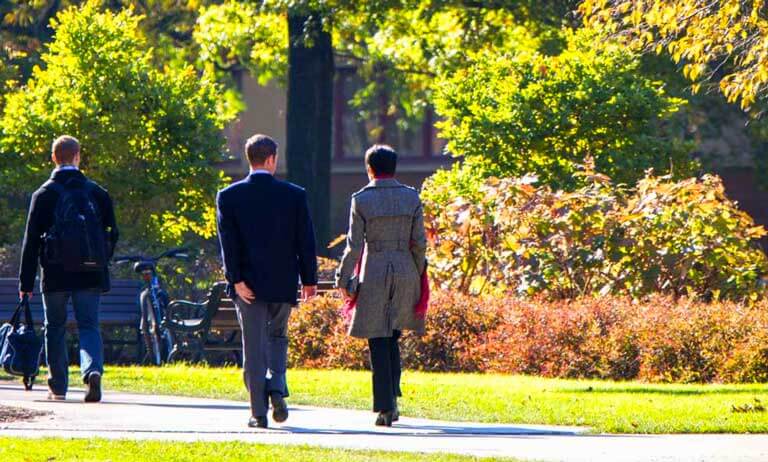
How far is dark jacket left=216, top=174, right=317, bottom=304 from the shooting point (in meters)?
10.8

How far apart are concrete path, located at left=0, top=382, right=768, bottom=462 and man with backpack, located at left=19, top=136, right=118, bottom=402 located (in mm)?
371

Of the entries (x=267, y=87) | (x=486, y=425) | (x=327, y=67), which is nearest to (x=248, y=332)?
(x=486, y=425)

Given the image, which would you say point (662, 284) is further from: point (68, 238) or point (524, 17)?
point (524, 17)

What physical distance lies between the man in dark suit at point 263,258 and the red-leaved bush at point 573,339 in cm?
534

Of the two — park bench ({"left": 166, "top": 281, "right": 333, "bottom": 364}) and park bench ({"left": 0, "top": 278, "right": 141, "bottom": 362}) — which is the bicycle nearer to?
park bench ({"left": 166, "top": 281, "right": 333, "bottom": 364})

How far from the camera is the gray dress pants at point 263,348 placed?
35.8ft

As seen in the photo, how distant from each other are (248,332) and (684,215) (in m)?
8.12

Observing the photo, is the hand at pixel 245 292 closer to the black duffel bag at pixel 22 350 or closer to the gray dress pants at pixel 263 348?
the gray dress pants at pixel 263 348

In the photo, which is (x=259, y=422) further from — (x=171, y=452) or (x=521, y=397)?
(x=521, y=397)

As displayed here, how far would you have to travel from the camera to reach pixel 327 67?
27438 millimetres

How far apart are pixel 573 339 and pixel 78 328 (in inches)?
196

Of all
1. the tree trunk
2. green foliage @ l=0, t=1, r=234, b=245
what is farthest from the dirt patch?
the tree trunk

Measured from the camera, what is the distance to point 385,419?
36.5 ft

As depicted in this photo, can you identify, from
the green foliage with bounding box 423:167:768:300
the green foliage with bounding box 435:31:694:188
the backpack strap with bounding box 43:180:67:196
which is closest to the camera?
the backpack strap with bounding box 43:180:67:196
